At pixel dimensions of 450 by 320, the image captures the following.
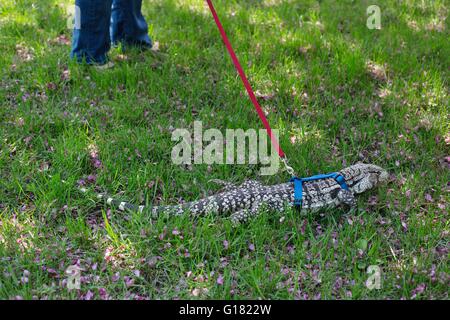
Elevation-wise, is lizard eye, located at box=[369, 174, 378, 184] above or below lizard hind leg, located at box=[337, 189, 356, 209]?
above

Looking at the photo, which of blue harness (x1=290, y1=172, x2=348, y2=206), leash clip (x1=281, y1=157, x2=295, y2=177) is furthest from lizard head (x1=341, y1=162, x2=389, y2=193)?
leash clip (x1=281, y1=157, x2=295, y2=177)

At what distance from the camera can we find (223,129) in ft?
21.3

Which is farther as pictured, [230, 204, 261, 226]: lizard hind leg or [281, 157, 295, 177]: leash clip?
[281, 157, 295, 177]: leash clip

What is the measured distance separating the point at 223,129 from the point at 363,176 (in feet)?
6.39

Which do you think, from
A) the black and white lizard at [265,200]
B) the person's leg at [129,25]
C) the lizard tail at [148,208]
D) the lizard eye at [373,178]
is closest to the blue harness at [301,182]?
the black and white lizard at [265,200]

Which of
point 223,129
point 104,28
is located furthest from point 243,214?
point 104,28

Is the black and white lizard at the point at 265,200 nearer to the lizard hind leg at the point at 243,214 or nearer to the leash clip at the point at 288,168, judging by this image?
the lizard hind leg at the point at 243,214

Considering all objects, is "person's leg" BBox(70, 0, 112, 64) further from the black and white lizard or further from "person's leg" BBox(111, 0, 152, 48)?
the black and white lizard

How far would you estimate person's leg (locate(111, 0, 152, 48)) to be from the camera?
25.1 feet

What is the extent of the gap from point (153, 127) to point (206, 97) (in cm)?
109

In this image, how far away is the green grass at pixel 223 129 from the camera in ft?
14.9

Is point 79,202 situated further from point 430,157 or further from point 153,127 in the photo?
point 430,157

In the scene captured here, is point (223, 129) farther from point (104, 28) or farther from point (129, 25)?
point (129, 25)
